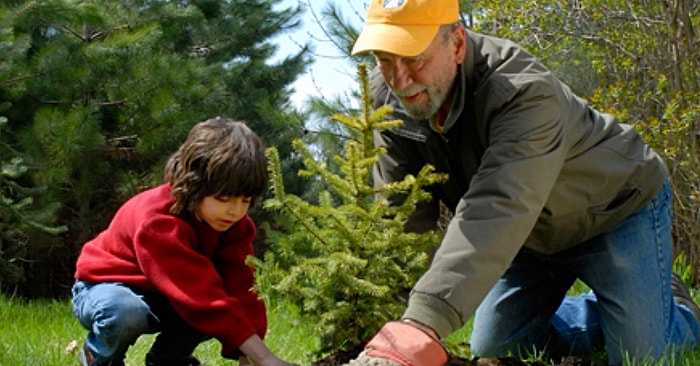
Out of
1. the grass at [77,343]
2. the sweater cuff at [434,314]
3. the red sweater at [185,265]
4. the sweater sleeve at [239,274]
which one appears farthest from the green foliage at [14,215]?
the sweater cuff at [434,314]

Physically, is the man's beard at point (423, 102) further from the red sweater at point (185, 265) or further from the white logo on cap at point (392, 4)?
the red sweater at point (185, 265)

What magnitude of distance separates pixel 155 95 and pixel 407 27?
5798 millimetres

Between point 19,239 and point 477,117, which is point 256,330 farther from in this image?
point 19,239

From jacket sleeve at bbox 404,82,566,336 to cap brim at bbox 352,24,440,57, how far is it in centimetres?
→ 34

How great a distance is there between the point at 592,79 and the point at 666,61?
76.5 inches

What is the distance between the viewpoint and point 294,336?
4.51 m

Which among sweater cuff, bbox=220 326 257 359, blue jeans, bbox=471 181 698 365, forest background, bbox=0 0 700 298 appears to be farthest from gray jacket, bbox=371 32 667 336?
forest background, bbox=0 0 700 298

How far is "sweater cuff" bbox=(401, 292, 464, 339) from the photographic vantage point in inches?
102

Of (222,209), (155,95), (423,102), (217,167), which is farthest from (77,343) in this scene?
(155,95)

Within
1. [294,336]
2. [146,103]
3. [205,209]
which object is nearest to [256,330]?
[205,209]

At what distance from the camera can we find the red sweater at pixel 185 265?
3.28 m

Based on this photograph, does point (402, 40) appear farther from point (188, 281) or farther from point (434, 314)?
point (188, 281)

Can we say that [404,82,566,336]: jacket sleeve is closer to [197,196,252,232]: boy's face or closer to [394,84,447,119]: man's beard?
[394,84,447,119]: man's beard

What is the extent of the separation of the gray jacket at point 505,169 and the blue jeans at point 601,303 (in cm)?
12
